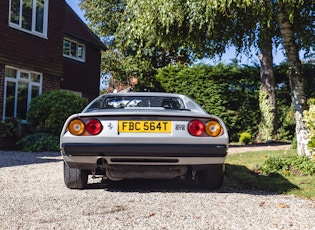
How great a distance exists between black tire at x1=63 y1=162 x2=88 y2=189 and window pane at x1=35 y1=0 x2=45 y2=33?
30.9 feet

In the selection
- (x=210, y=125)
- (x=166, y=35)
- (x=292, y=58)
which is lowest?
(x=210, y=125)

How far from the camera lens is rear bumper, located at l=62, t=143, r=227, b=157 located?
402 centimetres

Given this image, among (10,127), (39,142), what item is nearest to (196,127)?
(39,142)

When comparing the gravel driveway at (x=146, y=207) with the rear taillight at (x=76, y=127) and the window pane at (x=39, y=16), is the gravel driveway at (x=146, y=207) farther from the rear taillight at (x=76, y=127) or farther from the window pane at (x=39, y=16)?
the window pane at (x=39, y=16)

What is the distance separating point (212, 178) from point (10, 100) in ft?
28.7

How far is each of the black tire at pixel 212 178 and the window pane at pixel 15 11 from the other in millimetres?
9348

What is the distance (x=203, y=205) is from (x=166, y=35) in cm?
535

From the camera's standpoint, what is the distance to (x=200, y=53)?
9.41 m

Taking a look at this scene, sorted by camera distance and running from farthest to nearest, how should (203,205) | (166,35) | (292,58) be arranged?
(166,35) → (292,58) → (203,205)

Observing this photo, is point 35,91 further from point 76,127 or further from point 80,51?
point 76,127

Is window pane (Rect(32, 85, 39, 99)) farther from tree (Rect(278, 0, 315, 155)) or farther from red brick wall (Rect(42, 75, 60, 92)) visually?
tree (Rect(278, 0, 315, 155))

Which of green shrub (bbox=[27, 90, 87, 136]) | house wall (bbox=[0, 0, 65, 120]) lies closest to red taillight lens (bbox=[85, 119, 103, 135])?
green shrub (bbox=[27, 90, 87, 136])

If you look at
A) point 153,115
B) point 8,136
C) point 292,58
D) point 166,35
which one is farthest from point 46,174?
point 8,136

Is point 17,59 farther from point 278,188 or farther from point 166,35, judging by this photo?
point 278,188
